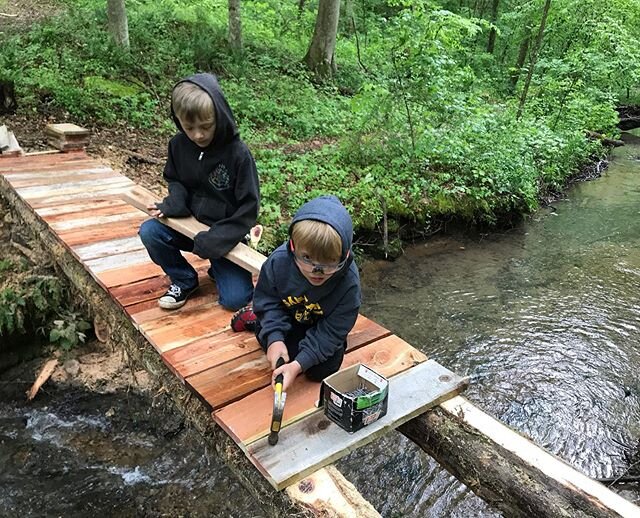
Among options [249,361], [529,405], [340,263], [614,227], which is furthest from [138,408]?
[614,227]

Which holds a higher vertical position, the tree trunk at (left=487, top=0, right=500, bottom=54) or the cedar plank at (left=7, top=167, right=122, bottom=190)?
the tree trunk at (left=487, top=0, right=500, bottom=54)

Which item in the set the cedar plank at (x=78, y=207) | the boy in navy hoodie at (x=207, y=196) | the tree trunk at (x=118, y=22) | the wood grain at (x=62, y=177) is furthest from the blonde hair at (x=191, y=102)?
the tree trunk at (x=118, y=22)

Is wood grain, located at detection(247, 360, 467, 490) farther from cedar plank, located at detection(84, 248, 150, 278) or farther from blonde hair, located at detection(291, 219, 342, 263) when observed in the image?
cedar plank, located at detection(84, 248, 150, 278)

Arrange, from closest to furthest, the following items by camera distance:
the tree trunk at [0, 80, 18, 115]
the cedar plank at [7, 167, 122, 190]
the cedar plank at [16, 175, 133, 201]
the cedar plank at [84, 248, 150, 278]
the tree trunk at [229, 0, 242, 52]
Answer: the cedar plank at [84, 248, 150, 278]
the cedar plank at [16, 175, 133, 201]
the cedar plank at [7, 167, 122, 190]
the tree trunk at [0, 80, 18, 115]
the tree trunk at [229, 0, 242, 52]

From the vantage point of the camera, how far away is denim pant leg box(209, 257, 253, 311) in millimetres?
3520

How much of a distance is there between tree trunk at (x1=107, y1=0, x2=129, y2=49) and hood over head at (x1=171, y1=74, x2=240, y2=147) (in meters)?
8.16

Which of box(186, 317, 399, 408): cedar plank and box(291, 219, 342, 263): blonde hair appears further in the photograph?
box(186, 317, 399, 408): cedar plank

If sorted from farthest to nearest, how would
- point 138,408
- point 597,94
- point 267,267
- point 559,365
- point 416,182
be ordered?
point 597,94 < point 416,182 < point 559,365 < point 138,408 < point 267,267

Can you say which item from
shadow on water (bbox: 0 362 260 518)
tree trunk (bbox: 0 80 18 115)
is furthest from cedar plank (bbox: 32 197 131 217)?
tree trunk (bbox: 0 80 18 115)

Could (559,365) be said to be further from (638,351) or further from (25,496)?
(25,496)

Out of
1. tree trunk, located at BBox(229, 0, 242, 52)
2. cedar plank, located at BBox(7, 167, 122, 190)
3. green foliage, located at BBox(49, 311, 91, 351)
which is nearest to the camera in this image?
green foliage, located at BBox(49, 311, 91, 351)

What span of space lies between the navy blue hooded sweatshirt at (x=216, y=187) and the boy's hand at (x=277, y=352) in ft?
2.99

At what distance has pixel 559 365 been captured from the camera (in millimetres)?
5430

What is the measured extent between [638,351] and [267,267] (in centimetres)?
489
